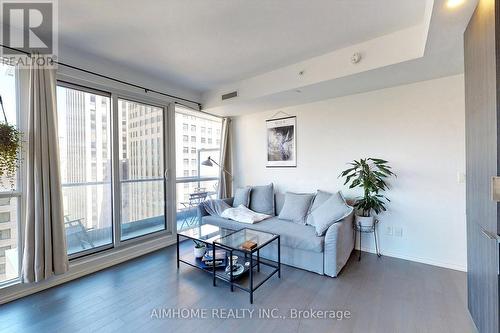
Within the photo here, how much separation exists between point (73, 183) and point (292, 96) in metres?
3.03

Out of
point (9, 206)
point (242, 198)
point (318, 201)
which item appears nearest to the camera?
point (9, 206)

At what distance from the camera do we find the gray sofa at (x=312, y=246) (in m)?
2.42

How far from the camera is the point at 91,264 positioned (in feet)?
8.68

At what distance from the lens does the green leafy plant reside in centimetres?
277

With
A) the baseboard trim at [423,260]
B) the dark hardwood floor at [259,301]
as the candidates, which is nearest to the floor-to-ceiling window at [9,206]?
the dark hardwood floor at [259,301]

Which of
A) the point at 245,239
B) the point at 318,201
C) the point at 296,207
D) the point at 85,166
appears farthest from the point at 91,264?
the point at 318,201

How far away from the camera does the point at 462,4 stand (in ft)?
4.93

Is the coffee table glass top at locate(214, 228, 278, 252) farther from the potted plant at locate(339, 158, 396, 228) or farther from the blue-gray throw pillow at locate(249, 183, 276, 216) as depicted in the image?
the potted plant at locate(339, 158, 396, 228)

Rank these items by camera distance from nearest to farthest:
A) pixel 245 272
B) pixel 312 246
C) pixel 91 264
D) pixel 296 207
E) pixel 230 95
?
pixel 245 272, pixel 312 246, pixel 91 264, pixel 296 207, pixel 230 95

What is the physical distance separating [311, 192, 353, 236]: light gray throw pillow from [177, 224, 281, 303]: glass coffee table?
57 cm

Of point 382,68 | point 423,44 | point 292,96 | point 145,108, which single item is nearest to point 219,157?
point 145,108

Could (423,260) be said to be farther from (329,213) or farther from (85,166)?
(85,166)

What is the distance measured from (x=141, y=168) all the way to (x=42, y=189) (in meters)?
1.22

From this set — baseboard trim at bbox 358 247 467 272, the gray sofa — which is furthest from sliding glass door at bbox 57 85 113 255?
baseboard trim at bbox 358 247 467 272
